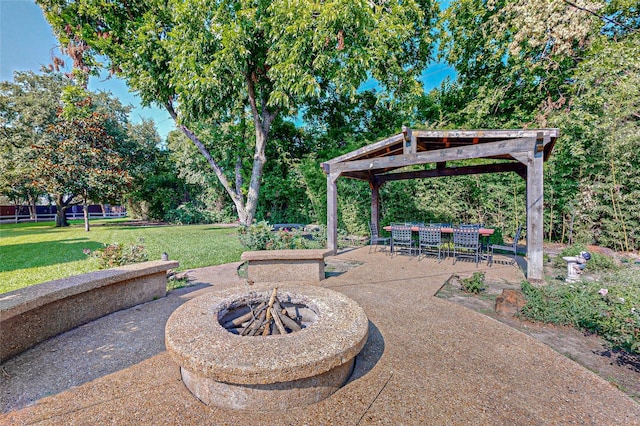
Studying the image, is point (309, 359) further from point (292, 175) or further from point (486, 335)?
point (292, 175)

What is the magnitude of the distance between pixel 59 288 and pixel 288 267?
3.12 meters

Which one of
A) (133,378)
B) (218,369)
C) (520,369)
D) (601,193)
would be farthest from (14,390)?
(601,193)

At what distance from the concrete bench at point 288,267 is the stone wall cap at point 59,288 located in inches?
61.4

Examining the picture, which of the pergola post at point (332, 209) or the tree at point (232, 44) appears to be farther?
the tree at point (232, 44)

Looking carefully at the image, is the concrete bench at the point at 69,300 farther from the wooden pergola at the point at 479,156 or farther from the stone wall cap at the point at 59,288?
the wooden pergola at the point at 479,156

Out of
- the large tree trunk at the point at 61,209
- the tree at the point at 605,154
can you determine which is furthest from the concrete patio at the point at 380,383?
the large tree trunk at the point at 61,209

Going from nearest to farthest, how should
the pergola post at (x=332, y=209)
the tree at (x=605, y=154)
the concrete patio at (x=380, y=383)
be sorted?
the concrete patio at (x=380, y=383) < the tree at (x=605, y=154) < the pergola post at (x=332, y=209)

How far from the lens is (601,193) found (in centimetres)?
715

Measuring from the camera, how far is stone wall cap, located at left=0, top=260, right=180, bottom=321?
95.7 inches

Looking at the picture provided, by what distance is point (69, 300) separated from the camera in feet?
10.3

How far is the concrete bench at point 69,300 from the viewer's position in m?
2.54

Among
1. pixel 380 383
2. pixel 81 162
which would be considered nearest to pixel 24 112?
pixel 81 162

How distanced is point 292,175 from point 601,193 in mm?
11135

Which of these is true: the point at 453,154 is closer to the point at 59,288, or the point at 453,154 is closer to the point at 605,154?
the point at 605,154
